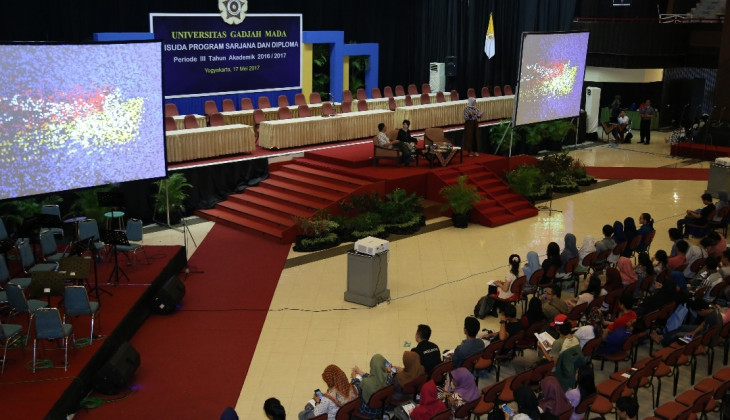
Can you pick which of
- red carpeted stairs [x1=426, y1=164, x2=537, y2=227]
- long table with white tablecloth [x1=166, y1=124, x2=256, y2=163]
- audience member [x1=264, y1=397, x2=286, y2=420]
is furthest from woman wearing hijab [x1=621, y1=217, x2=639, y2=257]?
long table with white tablecloth [x1=166, y1=124, x2=256, y2=163]

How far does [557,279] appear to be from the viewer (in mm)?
13273

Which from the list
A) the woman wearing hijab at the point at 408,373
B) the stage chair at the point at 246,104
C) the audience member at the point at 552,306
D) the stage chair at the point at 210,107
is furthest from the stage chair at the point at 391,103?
the woman wearing hijab at the point at 408,373

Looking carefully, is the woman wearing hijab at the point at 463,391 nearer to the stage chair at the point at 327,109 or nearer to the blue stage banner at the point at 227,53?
the stage chair at the point at 327,109

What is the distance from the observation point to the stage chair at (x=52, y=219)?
12445 mm

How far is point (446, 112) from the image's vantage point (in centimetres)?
2433

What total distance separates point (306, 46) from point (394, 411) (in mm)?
18005

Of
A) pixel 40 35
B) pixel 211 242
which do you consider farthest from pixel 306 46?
pixel 211 242

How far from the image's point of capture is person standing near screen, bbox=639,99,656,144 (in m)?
26.0

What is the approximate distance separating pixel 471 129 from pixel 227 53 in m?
7.63

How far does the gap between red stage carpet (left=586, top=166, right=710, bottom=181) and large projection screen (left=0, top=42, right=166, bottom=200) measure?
1275 centimetres

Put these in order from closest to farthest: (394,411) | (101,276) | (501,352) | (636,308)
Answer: (394,411) → (501,352) → (636,308) → (101,276)

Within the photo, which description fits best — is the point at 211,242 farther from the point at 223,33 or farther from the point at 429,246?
the point at 223,33

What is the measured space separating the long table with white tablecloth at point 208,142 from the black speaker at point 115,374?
8.31m

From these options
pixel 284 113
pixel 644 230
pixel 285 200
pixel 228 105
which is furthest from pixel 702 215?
pixel 228 105
